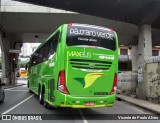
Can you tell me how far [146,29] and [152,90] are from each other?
485 cm

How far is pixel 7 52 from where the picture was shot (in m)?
41.9

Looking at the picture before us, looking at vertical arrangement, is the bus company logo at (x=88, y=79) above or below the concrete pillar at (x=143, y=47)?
below

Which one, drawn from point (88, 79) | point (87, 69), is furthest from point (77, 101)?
point (87, 69)

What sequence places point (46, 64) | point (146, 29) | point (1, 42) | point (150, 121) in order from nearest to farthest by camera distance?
point (150, 121)
point (46, 64)
point (146, 29)
point (1, 42)

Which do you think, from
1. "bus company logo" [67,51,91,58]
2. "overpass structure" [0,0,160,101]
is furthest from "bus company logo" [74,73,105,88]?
"overpass structure" [0,0,160,101]

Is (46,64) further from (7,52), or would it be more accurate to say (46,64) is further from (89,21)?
(7,52)

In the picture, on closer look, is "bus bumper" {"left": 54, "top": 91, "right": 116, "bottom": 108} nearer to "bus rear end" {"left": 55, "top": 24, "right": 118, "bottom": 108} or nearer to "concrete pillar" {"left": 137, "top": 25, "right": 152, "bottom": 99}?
"bus rear end" {"left": 55, "top": 24, "right": 118, "bottom": 108}

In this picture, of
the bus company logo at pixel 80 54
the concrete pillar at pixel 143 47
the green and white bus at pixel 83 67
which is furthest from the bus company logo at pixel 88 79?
the concrete pillar at pixel 143 47

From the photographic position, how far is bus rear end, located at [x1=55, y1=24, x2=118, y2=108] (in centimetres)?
1218

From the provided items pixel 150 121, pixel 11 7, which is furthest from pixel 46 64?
pixel 11 7

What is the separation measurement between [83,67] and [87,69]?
0.18 meters

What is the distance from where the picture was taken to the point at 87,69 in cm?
1245

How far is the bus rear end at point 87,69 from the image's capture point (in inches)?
480

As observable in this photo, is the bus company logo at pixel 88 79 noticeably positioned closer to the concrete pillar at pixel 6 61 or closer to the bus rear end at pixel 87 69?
the bus rear end at pixel 87 69
